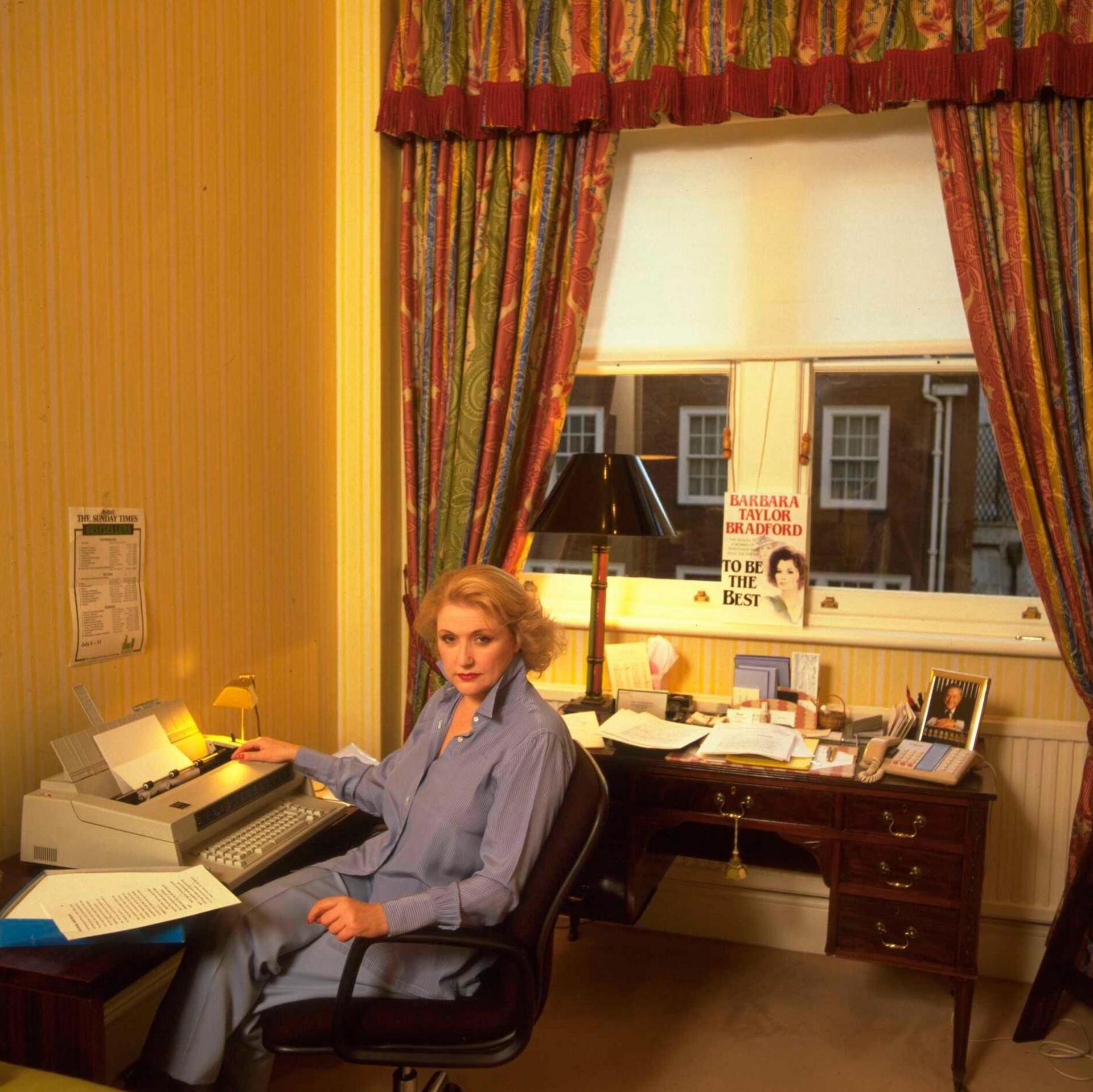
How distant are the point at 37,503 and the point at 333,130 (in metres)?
1.61

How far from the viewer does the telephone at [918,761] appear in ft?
7.52

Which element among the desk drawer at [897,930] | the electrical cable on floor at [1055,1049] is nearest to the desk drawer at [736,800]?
the desk drawer at [897,930]

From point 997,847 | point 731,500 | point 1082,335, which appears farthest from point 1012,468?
point 997,847

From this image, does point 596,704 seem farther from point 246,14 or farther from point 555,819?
point 246,14

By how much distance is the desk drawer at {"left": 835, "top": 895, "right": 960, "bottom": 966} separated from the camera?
2279 mm

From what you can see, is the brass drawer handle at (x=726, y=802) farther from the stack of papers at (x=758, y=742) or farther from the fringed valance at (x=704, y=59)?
the fringed valance at (x=704, y=59)

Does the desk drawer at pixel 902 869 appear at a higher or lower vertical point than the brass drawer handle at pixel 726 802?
lower

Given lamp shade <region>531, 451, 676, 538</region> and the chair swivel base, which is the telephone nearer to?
lamp shade <region>531, 451, 676, 538</region>

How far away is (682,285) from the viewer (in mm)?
2969

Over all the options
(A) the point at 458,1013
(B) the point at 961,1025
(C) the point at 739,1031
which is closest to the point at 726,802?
(C) the point at 739,1031

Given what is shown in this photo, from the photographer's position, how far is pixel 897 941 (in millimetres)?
2312

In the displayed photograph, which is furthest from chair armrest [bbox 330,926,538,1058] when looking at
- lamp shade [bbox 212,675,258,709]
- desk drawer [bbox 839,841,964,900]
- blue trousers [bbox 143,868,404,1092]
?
desk drawer [bbox 839,841,964,900]

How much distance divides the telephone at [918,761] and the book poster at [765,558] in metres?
0.56

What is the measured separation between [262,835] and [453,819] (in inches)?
15.3
